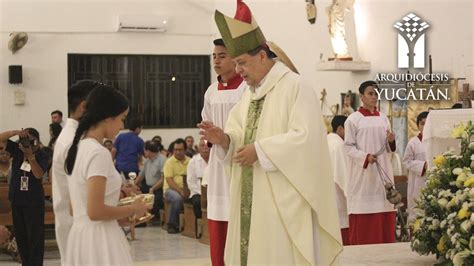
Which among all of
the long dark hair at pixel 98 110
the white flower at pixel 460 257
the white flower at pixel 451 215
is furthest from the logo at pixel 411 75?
the long dark hair at pixel 98 110

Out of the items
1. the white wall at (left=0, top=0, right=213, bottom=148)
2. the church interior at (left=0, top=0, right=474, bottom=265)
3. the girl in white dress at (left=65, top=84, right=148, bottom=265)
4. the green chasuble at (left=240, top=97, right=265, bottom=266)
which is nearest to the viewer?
the girl in white dress at (left=65, top=84, right=148, bottom=265)

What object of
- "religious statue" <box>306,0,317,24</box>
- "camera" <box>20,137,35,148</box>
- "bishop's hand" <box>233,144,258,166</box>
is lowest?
"camera" <box>20,137,35,148</box>

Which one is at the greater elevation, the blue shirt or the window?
the window

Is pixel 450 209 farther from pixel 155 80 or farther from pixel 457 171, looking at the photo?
pixel 155 80

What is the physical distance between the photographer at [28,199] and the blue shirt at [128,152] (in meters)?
5.44

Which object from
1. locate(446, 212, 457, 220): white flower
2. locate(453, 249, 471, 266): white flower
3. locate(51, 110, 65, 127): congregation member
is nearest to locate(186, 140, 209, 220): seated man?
locate(51, 110, 65, 127): congregation member

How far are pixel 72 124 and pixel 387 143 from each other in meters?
4.28

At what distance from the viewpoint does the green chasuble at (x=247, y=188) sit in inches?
163

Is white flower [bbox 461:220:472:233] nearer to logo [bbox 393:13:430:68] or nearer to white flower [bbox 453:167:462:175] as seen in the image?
white flower [bbox 453:167:462:175]

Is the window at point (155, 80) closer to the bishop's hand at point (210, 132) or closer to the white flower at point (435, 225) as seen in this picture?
the white flower at point (435, 225)

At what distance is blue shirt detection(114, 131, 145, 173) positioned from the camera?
12852 millimetres

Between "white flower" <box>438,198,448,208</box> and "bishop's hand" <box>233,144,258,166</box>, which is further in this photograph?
"white flower" <box>438,198,448,208</box>

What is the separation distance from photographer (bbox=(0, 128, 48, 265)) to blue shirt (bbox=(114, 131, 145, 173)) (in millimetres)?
5436

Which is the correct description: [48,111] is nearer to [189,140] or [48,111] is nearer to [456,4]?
[189,140]
